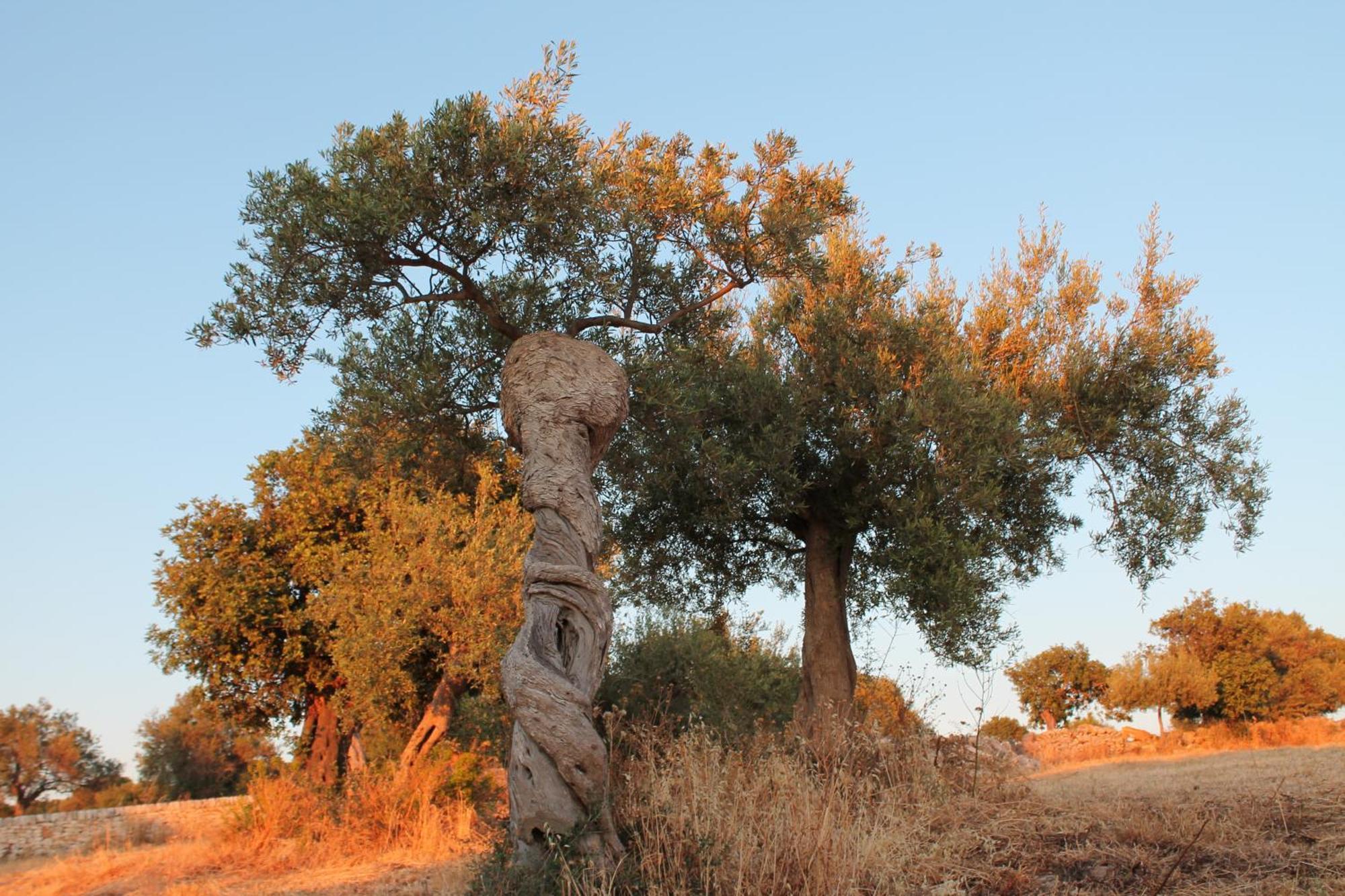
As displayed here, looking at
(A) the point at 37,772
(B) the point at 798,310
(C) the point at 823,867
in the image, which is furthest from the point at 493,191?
(A) the point at 37,772

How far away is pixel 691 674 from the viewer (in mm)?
16797

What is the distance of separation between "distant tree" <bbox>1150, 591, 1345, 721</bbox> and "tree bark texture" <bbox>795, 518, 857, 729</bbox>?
21.7 meters

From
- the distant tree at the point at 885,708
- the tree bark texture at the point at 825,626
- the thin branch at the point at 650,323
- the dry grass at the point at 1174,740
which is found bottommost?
the dry grass at the point at 1174,740

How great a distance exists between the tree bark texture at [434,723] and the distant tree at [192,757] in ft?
64.4

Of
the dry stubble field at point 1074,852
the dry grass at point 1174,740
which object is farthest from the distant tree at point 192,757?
the dry grass at point 1174,740

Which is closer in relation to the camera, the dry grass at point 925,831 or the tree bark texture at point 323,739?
the dry grass at point 925,831

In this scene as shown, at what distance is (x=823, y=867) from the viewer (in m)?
6.70

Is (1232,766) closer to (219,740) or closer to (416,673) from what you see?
(416,673)

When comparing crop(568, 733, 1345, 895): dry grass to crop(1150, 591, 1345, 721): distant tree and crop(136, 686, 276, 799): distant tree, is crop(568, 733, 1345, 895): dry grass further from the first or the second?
crop(136, 686, 276, 799): distant tree

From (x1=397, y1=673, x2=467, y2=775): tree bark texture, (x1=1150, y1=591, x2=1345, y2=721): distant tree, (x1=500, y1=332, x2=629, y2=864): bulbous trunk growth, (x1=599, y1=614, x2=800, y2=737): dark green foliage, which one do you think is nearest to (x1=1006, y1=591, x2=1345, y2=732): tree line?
(x1=1150, y1=591, x2=1345, y2=721): distant tree

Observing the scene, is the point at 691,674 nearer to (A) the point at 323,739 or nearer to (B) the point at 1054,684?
(A) the point at 323,739

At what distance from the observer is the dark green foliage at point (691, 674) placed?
15.7 metres

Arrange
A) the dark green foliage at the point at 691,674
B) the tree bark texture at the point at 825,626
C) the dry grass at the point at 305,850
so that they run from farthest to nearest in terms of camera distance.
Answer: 1. the dark green foliage at the point at 691,674
2. the tree bark texture at the point at 825,626
3. the dry grass at the point at 305,850

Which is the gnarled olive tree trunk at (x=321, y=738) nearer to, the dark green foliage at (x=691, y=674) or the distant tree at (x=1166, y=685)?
the dark green foliage at (x=691, y=674)
